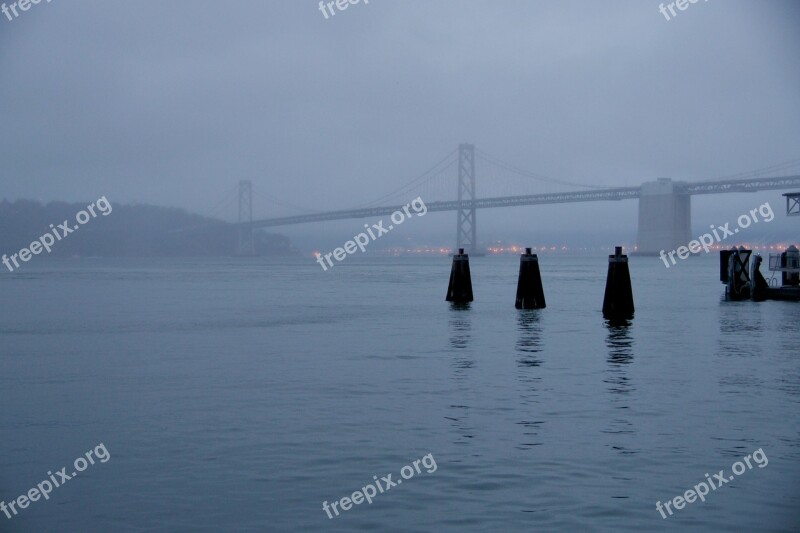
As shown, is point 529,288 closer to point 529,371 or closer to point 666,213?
point 529,371

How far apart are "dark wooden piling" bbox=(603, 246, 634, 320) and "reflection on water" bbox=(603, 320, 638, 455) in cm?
30

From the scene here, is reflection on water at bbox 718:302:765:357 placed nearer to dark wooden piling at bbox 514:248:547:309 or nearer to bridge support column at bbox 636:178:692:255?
dark wooden piling at bbox 514:248:547:309

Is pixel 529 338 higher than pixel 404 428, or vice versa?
pixel 404 428

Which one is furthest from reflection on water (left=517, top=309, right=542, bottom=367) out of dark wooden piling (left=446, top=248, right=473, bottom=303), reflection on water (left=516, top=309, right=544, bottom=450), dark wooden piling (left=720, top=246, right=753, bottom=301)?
dark wooden piling (left=720, top=246, right=753, bottom=301)

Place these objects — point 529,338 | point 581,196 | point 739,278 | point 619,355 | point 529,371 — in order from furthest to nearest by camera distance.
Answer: point 581,196 → point 739,278 → point 529,338 → point 619,355 → point 529,371

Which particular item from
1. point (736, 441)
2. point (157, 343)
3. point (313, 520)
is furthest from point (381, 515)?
point (157, 343)

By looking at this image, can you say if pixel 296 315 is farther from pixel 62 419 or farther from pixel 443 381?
pixel 62 419

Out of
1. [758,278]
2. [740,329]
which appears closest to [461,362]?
[740,329]

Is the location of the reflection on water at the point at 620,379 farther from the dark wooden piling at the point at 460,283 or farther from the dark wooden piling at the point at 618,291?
the dark wooden piling at the point at 460,283

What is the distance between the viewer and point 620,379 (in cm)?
1249

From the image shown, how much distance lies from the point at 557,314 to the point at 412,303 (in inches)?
297

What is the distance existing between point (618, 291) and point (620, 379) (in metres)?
9.39

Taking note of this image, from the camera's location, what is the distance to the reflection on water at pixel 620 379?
333 inches

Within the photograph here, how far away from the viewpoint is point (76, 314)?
2681 cm
